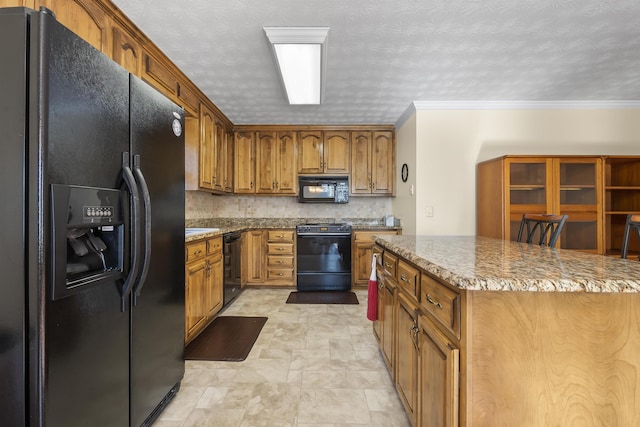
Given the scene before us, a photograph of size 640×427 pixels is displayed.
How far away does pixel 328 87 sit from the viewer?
9.37 feet

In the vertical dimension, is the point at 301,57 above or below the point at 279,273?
above

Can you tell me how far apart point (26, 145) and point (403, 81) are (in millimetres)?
2723

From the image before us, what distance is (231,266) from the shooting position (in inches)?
132

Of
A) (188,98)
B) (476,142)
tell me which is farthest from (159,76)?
(476,142)

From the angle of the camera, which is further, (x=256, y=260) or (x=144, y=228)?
(x=256, y=260)

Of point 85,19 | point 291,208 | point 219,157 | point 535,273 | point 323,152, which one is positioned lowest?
point 535,273

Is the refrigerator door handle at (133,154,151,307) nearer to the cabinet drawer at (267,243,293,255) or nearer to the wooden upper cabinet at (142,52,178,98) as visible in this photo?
the wooden upper cabinet at (142,52,178,98)

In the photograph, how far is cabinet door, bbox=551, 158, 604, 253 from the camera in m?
2.86

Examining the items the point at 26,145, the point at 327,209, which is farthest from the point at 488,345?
the point at 327,209

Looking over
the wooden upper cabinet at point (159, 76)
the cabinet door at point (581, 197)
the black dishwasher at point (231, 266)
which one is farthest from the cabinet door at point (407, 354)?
the cabinet door at point (581, 197)

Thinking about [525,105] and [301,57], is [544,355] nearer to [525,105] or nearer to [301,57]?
[301,57]

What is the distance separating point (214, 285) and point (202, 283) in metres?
0.32

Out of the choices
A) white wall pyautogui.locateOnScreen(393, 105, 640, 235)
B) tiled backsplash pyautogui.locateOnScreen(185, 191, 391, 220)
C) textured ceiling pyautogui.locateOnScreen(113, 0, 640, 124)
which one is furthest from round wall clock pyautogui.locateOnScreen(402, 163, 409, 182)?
textured ceiling pyautogui.locateOnScreen(113, 0, 640, 124)

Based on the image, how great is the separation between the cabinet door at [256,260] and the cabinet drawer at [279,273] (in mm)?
86
